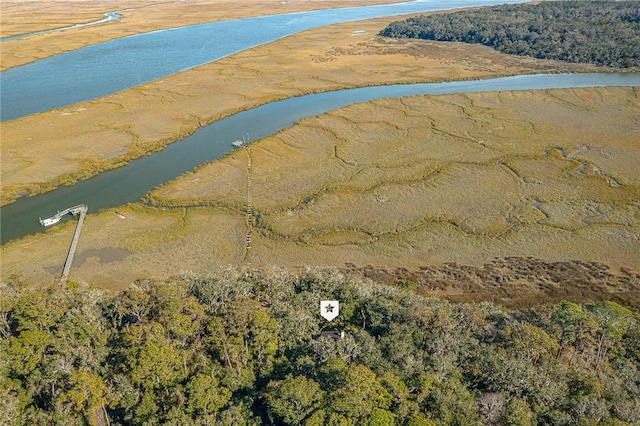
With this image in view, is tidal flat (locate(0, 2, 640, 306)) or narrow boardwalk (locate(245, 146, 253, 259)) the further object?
narrow boardwalk (locate(245, 146, 253, 259))

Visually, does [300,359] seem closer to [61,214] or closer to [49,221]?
[49,221]

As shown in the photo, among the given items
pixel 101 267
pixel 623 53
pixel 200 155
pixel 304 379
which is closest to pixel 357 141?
pixel 200 155

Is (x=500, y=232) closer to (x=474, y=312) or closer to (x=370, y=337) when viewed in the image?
(x=474, y=312)

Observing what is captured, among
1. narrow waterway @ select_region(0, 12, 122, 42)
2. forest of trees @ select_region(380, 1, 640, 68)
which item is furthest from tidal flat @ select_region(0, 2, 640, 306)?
narrow waterway @ select_region(0, 12, 122, 42)

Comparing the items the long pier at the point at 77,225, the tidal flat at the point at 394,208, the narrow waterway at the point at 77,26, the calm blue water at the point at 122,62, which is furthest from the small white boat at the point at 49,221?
the narrow waterway at the point at 77,26

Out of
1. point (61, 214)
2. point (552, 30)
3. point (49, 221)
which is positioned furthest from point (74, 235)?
point (552, 30)

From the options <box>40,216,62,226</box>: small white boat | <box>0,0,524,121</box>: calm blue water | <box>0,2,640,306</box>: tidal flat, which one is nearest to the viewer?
<box>0,2,640,306</box>: tidal flat

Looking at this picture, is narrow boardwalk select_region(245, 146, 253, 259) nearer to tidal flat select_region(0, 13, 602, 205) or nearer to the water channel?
the water channel
